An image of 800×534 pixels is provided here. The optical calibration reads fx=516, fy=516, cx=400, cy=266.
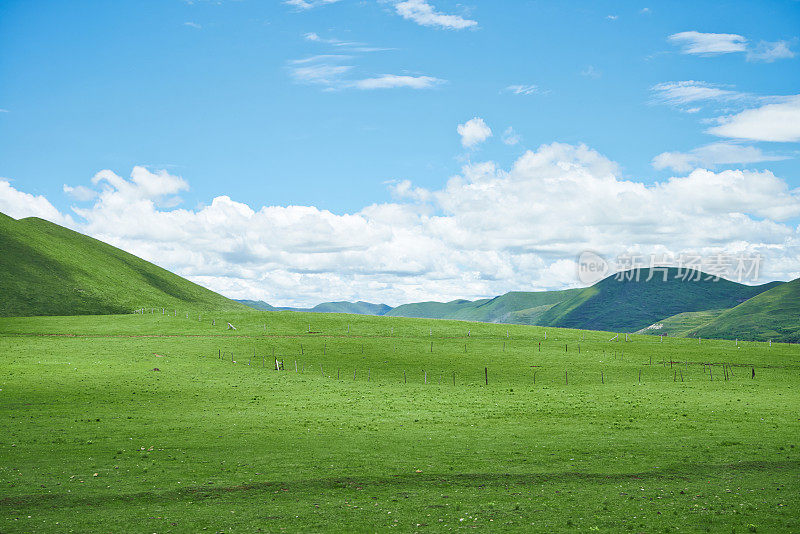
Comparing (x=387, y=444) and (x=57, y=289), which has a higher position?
(x=57, y=289)

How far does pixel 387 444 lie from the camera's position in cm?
3400

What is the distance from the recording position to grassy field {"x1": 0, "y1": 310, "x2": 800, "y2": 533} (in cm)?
2130

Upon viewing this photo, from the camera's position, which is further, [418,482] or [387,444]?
[387,444]

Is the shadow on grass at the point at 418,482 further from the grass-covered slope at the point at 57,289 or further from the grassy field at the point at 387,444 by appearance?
the grass-covered slope at the point at 57,289

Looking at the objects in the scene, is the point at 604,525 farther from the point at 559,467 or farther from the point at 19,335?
the point at 19,335

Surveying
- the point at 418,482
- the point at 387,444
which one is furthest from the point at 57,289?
the point at 418,482

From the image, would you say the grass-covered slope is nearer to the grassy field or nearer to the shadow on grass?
the grassy field

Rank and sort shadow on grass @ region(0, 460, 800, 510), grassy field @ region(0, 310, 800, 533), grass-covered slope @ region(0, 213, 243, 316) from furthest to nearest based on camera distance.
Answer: grass-covered slope @ region(0, 213, 243, 316) → shadow on grass @ region(0, 460, 800, 510) → grassy field @ region(0, 310, 800, 533)

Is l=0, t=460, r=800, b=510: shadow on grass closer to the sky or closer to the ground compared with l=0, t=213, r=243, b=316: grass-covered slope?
closer to the ground

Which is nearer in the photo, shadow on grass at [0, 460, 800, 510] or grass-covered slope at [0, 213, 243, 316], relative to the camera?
shadow on grass at [0, 460, 800, 510]

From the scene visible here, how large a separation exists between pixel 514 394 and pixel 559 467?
30824 millimetres

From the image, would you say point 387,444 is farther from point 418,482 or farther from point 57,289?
point 57,289

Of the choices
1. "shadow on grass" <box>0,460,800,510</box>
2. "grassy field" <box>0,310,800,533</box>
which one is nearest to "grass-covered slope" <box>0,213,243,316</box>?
"grassy field" <box>0,310,800,533</box>

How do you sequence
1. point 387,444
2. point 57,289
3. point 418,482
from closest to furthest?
point 418,482 → point 387,444 → point 57,289
